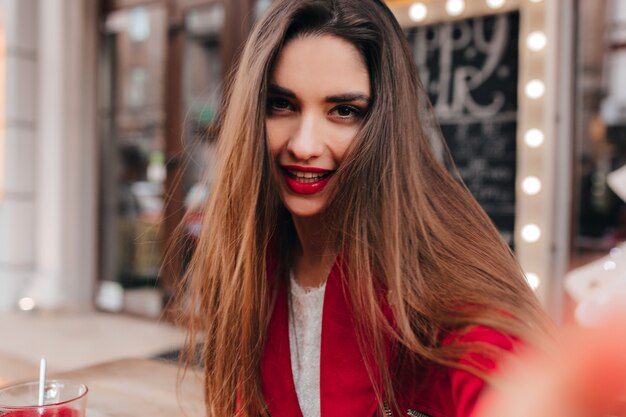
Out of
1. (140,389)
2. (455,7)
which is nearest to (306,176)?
(140,389)

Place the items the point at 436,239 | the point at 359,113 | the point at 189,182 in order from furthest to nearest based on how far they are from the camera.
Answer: the point at 189,182, the point at 359,113, the point at 436,239

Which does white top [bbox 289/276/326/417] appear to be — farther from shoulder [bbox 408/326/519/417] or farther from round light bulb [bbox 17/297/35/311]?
round light bulb [bbox 17/297/35/311]

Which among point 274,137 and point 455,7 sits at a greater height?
point 455,7

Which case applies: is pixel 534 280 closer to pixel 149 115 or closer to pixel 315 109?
pixel 315 109

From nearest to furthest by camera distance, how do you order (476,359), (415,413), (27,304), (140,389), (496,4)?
(476,359)
(415,413)
(140,389)
(496,4)
(27,304)

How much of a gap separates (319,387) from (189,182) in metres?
3.49

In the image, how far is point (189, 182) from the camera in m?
4.29

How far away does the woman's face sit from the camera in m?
0.88

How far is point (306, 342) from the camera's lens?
1.01 meters

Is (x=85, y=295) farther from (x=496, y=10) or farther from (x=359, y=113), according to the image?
(x=359, y=113)

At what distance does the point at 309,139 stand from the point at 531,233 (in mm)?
2211

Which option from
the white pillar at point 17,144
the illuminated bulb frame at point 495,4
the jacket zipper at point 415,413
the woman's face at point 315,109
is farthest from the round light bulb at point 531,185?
the white pillar at point 17,144

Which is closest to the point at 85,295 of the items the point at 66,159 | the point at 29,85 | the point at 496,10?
the point at 66,159

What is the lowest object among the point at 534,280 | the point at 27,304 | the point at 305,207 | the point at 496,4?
the point at 27,304
